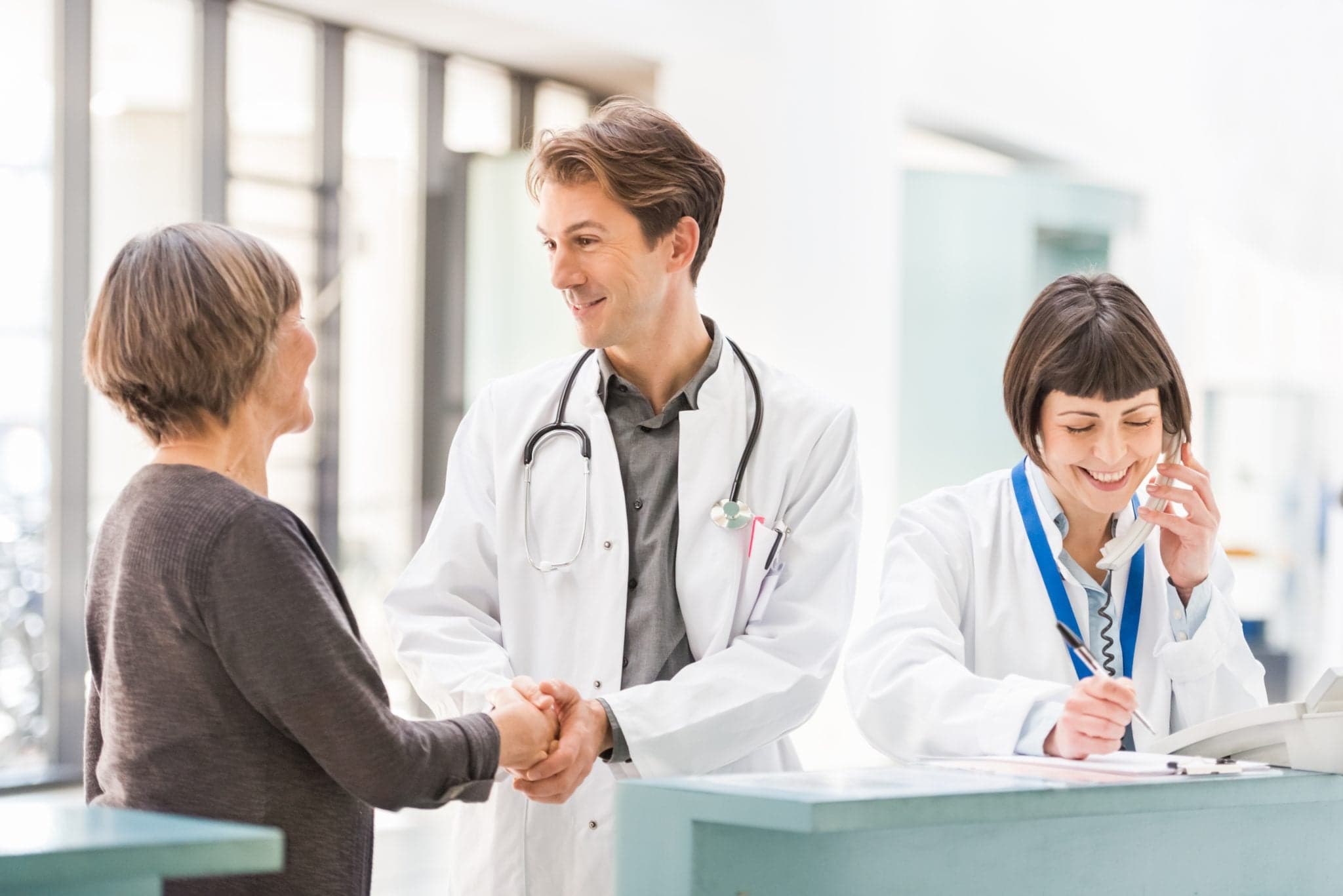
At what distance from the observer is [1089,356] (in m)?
2.24

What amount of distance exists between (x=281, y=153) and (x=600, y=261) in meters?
4.17

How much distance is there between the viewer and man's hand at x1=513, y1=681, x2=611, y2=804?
2055 mm

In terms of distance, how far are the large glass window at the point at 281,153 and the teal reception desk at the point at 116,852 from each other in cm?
472

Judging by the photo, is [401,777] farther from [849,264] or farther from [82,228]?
[849,264]

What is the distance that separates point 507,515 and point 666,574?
10.3 inches

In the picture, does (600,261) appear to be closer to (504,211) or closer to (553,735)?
(553,735)

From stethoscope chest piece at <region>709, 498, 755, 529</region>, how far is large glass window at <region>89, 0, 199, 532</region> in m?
3.78

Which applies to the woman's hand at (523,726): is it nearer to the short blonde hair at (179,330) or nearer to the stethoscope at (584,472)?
the stethoscope at (584,472)

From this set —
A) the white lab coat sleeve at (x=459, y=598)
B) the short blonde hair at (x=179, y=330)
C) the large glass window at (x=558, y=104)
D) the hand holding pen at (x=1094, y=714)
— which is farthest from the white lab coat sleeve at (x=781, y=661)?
the large glass window at (x=558, y=104)

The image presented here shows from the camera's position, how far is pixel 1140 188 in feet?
32.4

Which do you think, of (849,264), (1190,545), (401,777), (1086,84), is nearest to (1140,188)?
(1086,84)

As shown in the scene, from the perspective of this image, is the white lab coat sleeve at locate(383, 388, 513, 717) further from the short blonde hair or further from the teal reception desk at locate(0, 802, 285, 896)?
the teal reception desk at locate(0, 802, 285, 896)

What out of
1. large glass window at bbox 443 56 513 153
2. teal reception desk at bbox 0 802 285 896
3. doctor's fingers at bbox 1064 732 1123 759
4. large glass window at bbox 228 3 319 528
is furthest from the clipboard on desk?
large glass window at bbox 443 56 513 153

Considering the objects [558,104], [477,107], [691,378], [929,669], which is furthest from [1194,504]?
[558,104]
